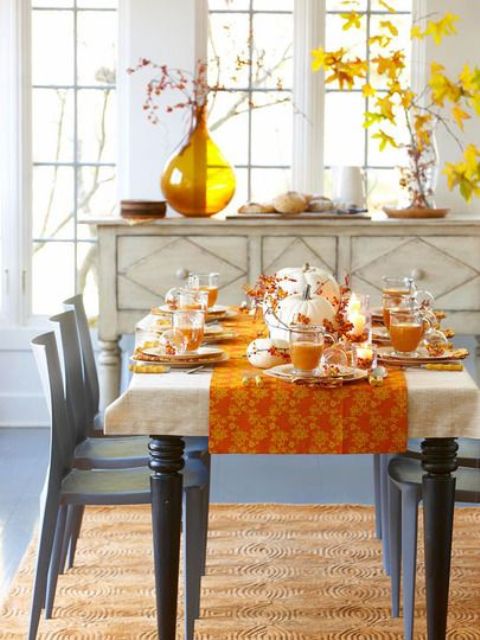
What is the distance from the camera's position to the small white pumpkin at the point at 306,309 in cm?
291

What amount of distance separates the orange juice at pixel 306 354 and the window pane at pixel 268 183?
2890 millimetres

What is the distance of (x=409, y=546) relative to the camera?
289cm

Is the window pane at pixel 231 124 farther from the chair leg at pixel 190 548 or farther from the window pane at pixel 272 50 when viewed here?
the chair leg at pixel 190 548

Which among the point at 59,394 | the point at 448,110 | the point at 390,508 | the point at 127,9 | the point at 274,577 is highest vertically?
the point at 127,9

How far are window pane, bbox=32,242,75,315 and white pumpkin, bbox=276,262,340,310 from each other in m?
2.53

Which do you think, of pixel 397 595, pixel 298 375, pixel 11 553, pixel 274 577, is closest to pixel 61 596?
pixel 11 553

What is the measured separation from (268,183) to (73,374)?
2402mm

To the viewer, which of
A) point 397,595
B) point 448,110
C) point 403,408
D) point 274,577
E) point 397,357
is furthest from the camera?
point 448,110

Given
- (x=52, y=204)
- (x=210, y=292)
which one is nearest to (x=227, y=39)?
(x=52, y=204)

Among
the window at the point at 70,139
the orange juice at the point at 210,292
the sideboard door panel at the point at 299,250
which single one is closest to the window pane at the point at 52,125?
the window at the point at 70,139

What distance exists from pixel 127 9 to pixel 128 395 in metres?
3.16

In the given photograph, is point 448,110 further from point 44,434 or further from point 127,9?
point 44,434

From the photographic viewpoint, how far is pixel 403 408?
2479 mm

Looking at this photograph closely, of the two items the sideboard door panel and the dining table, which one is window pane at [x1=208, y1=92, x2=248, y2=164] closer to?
the sideboard door panel
